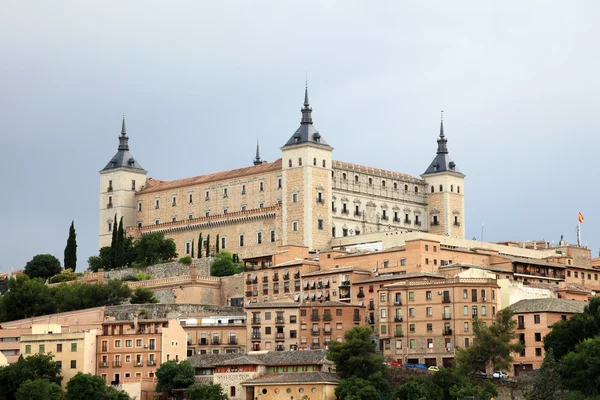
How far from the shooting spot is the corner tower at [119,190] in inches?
4973

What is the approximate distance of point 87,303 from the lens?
99562 mm

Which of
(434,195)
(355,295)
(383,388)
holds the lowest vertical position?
(383,388)

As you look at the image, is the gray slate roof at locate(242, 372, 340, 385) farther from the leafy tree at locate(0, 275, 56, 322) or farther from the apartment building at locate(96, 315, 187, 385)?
the leafy tree at locate(0, 275, 56, 322)

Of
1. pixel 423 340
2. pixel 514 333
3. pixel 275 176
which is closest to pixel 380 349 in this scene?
pixel 423 340

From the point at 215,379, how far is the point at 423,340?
11964 mm

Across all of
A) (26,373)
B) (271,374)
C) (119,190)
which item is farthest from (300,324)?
(119,190)

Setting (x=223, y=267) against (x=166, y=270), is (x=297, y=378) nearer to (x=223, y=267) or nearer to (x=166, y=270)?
(x=223, y=267)

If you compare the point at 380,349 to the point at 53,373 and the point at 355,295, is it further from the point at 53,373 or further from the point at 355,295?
the point at 53,373

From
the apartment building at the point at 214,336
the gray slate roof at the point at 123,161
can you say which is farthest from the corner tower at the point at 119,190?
the apartment building at the point at 214,336

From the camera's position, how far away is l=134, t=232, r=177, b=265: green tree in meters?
116

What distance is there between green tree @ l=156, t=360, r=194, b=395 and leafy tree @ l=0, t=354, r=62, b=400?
5.60m

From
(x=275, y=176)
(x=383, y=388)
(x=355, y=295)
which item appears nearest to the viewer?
(x=383, y=388)

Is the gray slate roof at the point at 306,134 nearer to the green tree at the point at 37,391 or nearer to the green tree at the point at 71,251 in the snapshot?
→ the green tree at the point at 71,251

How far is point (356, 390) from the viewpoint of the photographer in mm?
76312
